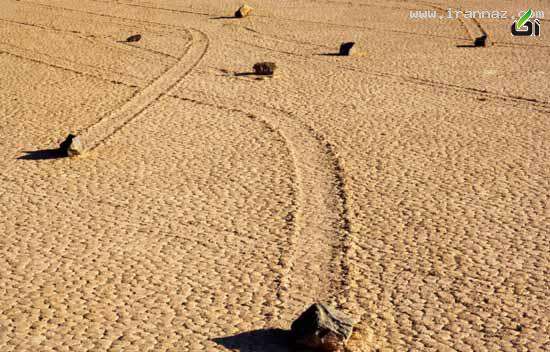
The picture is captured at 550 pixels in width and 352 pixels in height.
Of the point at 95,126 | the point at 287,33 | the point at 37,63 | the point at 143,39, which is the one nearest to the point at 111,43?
the point at 143,39

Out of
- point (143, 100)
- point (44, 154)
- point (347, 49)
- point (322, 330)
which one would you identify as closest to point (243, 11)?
point (347, 49)

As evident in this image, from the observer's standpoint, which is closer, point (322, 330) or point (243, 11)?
point (322, 330)

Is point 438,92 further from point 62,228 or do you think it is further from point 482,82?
point 62,228

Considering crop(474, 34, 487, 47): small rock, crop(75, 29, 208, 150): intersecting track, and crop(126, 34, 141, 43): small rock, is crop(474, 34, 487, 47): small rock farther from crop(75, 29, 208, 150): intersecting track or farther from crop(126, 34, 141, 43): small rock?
crop(126, 34, 141, 43): small rock

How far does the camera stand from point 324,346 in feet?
27.3

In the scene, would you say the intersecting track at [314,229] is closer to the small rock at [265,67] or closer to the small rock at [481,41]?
the small rock at [265,67]

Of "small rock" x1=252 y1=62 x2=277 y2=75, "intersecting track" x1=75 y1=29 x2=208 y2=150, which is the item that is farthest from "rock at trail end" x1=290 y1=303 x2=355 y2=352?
"small rock" x1=252 y1=62 x2=277 y2=75

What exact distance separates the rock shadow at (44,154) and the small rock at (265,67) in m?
6.42

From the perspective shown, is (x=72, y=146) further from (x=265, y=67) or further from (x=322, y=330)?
(x=322, y=330)

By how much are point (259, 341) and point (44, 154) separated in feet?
23.8

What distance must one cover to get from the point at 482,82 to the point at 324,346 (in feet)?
40.5

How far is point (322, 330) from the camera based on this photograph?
827 centimetres

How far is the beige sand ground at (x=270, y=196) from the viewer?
9.20 meters

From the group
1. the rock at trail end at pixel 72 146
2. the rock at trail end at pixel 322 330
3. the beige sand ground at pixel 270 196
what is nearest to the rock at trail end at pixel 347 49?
the beige sand ground at pixel 270 196
